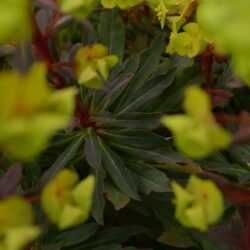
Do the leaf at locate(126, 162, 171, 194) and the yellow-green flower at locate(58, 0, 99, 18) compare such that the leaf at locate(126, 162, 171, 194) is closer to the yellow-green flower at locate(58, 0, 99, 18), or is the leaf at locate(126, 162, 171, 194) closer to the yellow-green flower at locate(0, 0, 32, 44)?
the yellow-green flower at locate(58, 0, 99, 18)

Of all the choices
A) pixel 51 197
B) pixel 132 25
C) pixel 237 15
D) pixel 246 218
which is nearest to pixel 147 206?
pixel 246 218

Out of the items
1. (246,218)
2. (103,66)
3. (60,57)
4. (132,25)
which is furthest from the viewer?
Result: (132,25)

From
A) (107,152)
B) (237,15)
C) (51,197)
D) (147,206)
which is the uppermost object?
(237,15)

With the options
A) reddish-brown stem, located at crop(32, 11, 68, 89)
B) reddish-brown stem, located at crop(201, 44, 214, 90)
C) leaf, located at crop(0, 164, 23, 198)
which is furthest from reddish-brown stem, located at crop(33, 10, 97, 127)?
reddish-brown stem, located at crop(201, 44, 214, 90)

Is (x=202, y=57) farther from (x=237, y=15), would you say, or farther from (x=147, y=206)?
(x=237, y=15)

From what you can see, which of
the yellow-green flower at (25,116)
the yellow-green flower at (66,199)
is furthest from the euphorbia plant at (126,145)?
the yellow-green flower at (25,116)

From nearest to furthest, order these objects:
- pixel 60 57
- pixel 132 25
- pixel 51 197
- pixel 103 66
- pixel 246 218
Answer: pixel 51 197 < pixel 103 66 < pixel 246 218 < pixel 60 57 < pixel 132 25
